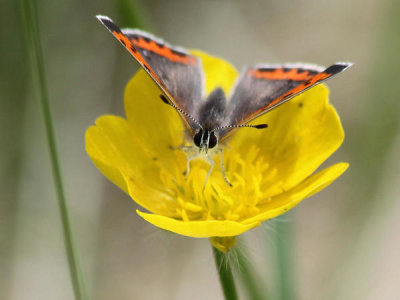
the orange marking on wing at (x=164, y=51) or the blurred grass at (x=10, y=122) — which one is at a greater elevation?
the blurred grass at (x=10, y=122)

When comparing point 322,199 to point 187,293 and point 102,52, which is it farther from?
point 102,52

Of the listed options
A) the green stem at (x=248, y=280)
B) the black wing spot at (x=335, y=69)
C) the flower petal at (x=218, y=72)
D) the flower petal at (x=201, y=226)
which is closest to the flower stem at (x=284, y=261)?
the green stem at (x=248, y=280)

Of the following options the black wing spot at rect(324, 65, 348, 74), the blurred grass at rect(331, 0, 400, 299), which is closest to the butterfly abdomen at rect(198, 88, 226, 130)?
the black wing spot at rect(324, 65, 348, 74)

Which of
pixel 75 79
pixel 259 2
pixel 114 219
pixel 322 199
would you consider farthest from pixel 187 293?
pixel 259 2

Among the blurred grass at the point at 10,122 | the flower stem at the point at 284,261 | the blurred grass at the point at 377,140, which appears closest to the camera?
the flower stem at the point at 284,261

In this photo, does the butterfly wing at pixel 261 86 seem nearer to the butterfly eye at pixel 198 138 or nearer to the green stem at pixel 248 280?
the butterfly eye at pixel 198 138

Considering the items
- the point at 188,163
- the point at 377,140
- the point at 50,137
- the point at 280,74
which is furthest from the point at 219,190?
the point at 377,140

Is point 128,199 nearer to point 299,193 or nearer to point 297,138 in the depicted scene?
point 297,138
